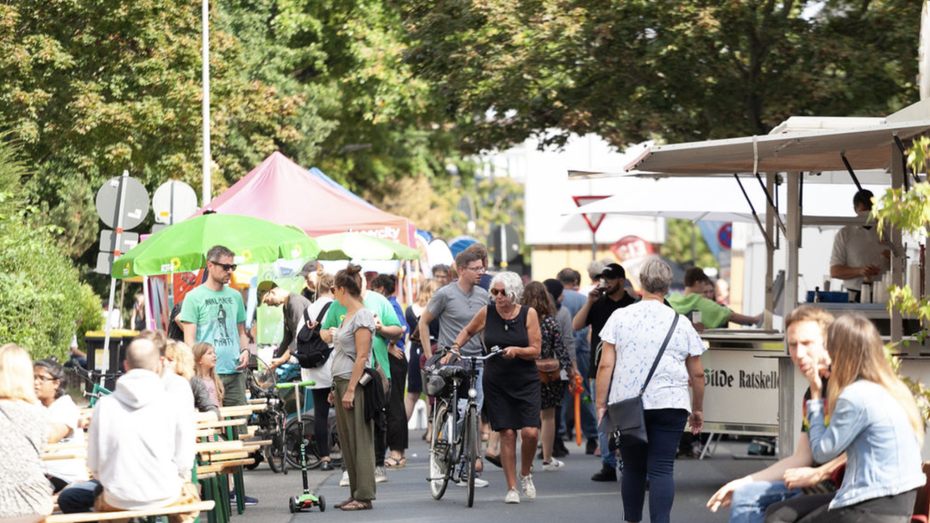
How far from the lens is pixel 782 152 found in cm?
983

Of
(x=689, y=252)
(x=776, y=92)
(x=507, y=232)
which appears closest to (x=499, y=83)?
(x=776, y=92)

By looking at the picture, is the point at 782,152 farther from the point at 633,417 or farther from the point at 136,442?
the point at 136,442

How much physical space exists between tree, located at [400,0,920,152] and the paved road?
4499 mm

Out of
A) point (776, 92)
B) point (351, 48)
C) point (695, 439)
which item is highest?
point (351, 48)

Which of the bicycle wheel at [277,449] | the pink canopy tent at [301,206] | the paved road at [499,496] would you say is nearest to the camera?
the paved road at [499,496]

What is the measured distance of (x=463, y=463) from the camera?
456 inches

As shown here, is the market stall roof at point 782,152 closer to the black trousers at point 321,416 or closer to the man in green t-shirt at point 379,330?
the man in green t-shirt at point 379,330

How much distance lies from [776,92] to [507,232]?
67.7 feet

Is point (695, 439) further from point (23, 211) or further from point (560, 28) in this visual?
point (23, 211)

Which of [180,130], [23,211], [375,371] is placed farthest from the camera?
[180,130]

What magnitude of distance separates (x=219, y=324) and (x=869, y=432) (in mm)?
6500

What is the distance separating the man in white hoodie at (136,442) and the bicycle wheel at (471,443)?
400cm

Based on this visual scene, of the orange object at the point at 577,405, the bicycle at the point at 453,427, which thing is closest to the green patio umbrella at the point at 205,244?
the bicycle at the point at 453,427

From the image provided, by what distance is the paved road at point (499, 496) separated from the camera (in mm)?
10664
